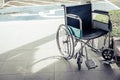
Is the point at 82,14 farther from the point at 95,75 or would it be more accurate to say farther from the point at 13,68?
the point at 13,68

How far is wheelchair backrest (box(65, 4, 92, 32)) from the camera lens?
10.6 feet

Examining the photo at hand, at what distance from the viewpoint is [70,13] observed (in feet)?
10.6

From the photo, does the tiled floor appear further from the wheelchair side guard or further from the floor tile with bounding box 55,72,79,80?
the wheelchair side guard

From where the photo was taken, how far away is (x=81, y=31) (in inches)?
114

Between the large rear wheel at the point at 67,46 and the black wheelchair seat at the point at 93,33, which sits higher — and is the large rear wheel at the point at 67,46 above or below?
below

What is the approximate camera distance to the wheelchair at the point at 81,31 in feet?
9.93

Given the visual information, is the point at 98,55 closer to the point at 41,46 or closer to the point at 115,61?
the point at 115,61

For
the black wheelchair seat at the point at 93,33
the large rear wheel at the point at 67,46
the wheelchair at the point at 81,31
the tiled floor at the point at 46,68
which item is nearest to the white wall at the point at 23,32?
the tiled floor at the point at 46,68

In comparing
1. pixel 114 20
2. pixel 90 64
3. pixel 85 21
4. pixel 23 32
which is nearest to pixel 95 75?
pixel 90 64

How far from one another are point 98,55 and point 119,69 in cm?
53

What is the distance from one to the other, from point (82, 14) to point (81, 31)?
1.84 ft

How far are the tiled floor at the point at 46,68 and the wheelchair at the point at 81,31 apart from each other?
0.37ft

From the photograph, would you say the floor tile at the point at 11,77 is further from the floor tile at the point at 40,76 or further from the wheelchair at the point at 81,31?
the wheelchair at the point at 81,31

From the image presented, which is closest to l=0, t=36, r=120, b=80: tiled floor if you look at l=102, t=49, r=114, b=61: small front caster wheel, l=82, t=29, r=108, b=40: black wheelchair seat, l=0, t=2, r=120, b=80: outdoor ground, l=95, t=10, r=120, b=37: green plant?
l=0, t=2, r=120, b=80: outdoor ground
